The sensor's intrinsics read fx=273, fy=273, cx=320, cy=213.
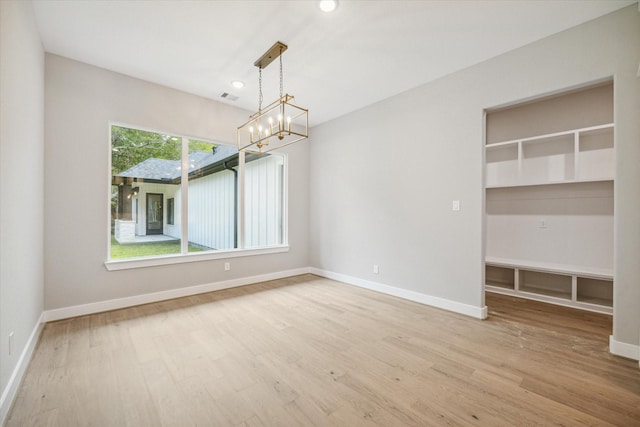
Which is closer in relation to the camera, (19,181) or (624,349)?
(19,181)

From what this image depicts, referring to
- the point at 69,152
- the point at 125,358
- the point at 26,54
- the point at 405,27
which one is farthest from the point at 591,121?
the point at 69,152

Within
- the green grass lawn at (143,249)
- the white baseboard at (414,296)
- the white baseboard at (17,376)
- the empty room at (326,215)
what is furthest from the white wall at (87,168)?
the white baseboard at (414,296)

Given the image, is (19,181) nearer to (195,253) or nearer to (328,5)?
(195,253)

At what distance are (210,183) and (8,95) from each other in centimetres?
283

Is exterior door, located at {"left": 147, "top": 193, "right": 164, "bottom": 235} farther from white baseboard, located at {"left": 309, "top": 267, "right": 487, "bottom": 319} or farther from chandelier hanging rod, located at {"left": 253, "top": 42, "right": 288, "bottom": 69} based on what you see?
white baseboard, located at {"left": 309, "top": 267, "right": 487, "bottom": 319}

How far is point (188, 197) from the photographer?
4102 mm

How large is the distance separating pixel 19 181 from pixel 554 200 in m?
5.91

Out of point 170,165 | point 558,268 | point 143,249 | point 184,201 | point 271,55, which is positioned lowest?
point 558,268

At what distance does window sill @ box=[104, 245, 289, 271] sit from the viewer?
11.3 ft

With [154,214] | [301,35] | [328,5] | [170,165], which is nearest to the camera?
[328,5]

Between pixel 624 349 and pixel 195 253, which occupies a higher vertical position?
pixel 195 253

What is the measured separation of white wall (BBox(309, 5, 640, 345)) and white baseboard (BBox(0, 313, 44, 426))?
385cm

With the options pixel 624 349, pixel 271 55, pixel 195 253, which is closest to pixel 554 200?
pixel 624 349

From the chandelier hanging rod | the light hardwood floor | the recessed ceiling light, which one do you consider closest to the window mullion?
the light hardwood floor
